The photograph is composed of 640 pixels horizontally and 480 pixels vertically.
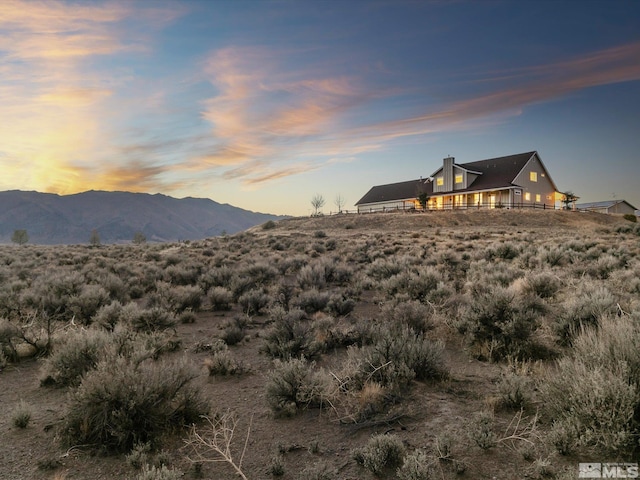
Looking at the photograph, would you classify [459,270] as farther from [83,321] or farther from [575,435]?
[83,321]

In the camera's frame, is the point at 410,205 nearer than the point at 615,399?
No

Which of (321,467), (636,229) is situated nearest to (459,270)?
(321,467)

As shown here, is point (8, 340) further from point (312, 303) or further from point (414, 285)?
point (414, 285)

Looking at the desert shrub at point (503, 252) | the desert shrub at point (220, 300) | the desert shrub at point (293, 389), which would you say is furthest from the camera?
the desert shrub at point (503, 252)

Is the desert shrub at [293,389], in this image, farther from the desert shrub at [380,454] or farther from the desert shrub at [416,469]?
the desert shrub at [416,469]

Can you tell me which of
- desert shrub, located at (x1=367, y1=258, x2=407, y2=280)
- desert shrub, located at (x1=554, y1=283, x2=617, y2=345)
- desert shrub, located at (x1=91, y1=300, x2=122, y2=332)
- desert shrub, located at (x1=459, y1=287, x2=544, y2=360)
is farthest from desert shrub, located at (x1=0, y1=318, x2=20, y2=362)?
desert shrub, located at (x1=367, y1=258, x2=407, y2=280)

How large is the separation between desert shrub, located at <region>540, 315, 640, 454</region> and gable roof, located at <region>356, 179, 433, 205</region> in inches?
2178

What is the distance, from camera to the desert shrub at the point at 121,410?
402cm

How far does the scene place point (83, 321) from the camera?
884 cm

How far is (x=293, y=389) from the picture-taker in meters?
4.93

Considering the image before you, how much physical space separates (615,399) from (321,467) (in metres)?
2.63

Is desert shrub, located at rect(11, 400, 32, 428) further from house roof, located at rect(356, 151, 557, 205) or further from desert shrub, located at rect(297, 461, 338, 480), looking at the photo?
house roof, located at rect(356, 151, 557, 205)

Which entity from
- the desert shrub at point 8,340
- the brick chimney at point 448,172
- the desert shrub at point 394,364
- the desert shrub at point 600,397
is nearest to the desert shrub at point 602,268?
the desert shrub at point 394,364

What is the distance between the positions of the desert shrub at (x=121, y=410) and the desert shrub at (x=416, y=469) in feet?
8.57
